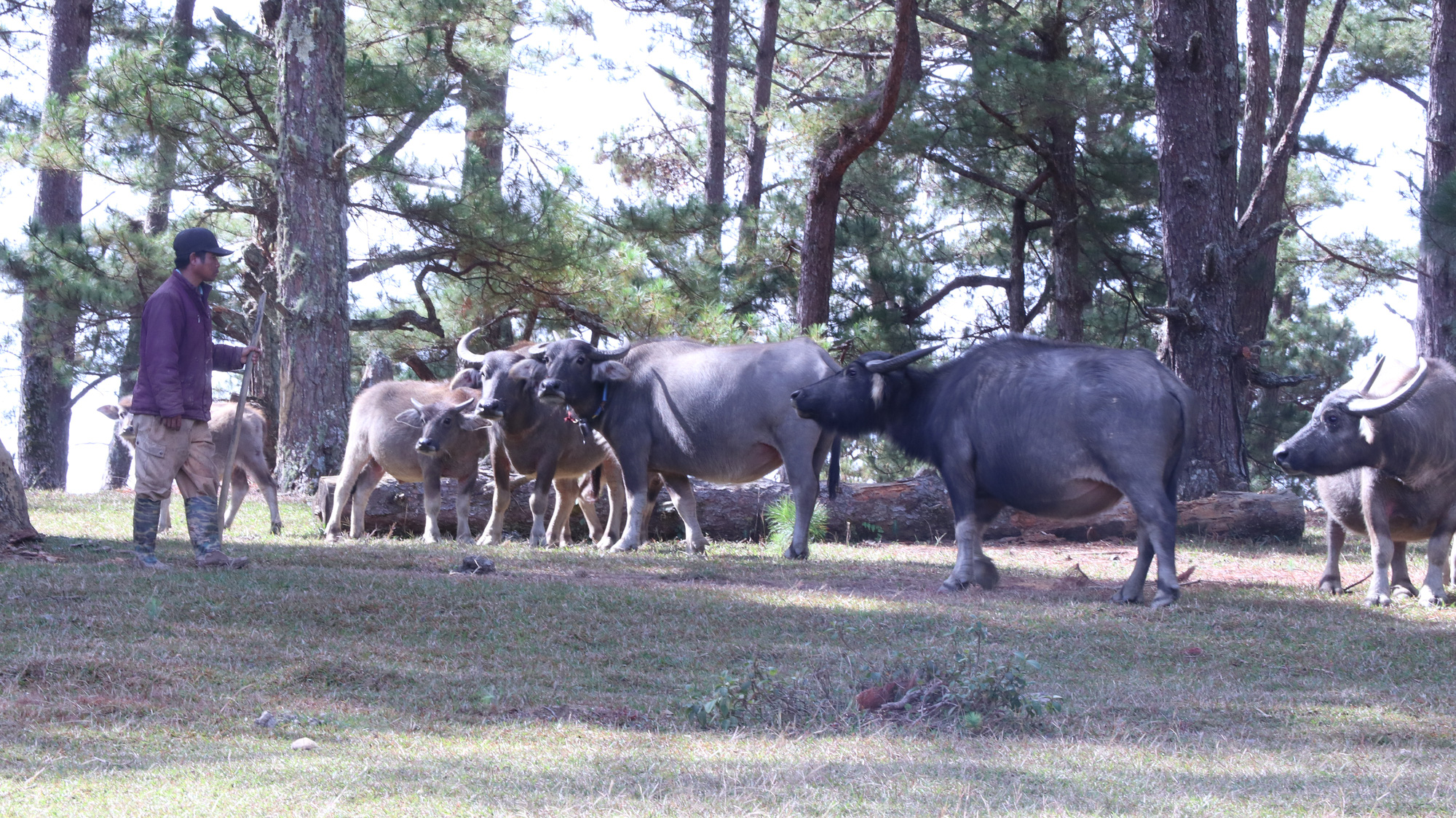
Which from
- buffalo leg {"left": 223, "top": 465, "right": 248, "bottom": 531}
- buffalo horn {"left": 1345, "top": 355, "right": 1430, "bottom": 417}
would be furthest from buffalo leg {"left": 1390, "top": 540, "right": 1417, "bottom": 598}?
buffalo leg {"left": 223, "top": 465, "right": 248, "bottom": 531}

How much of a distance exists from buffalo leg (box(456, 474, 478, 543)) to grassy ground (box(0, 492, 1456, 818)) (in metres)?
3.10

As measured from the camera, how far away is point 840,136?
18047 mm

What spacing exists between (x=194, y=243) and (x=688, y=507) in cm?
568

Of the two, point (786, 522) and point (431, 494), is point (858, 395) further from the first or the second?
point (431, 494)

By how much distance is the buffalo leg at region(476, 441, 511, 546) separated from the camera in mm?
13609

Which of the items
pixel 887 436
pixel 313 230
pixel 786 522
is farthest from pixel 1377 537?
pixel 313 230

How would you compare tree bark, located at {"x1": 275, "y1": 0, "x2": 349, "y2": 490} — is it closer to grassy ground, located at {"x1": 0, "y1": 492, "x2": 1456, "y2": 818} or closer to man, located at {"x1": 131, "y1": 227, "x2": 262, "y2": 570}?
grassy ground, located at {"x1": 0, "y1": 492, "x2": 1456, "y2": 818}

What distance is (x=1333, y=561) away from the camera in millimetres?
10969

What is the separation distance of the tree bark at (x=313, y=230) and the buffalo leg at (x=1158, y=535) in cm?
1082

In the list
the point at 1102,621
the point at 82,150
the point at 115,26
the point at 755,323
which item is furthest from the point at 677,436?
the point at 115,26

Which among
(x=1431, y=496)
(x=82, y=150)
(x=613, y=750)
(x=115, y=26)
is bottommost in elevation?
(x=613, y=750)

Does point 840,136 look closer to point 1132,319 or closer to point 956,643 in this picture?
point 1132,319

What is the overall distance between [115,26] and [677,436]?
19662 millimetres

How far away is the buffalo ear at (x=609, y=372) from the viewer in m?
13.1
